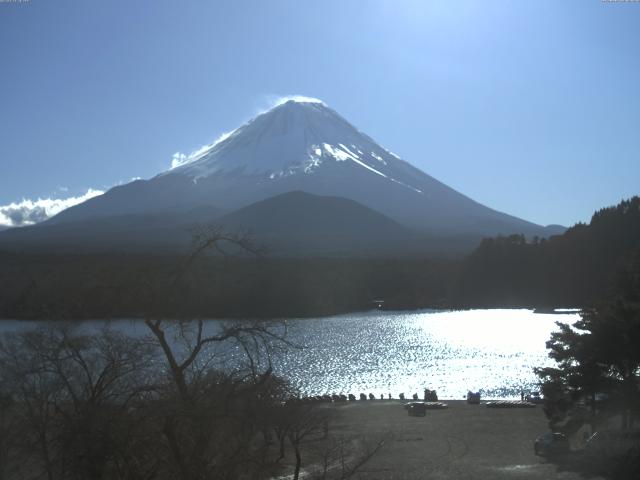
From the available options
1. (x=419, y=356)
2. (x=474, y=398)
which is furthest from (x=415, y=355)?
(x=474, y=398)

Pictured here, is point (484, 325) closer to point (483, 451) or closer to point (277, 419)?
point (483, 451)

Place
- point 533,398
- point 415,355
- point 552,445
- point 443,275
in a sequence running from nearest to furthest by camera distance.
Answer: point 552,445
point 533,398
point 415,355
point 443,275

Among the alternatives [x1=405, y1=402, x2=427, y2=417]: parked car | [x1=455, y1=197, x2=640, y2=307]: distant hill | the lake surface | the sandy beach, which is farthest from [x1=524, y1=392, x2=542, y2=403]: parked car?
[x1=455, y1=197, x2=640, y2=307]: distant hill

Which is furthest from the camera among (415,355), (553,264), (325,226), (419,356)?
(325,226)

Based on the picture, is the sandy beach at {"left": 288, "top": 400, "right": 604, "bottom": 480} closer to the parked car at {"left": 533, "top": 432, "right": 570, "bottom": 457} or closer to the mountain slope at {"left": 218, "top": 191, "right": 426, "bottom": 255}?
the parked car at {"left": 533, "top": 432, "right": 570, "bottom": 457}

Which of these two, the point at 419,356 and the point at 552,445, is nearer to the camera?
the point at 552,445

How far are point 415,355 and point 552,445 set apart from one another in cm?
1830

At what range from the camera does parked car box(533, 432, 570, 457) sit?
1074 cm

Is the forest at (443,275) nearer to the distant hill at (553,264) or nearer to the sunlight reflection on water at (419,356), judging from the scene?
the distant hill at (553,264)

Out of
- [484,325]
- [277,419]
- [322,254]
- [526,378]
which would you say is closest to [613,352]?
[277,419]

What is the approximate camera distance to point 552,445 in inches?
426

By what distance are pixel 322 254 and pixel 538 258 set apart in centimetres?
2164

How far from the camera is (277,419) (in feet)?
20.7

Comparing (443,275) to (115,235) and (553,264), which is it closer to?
(553,264)
